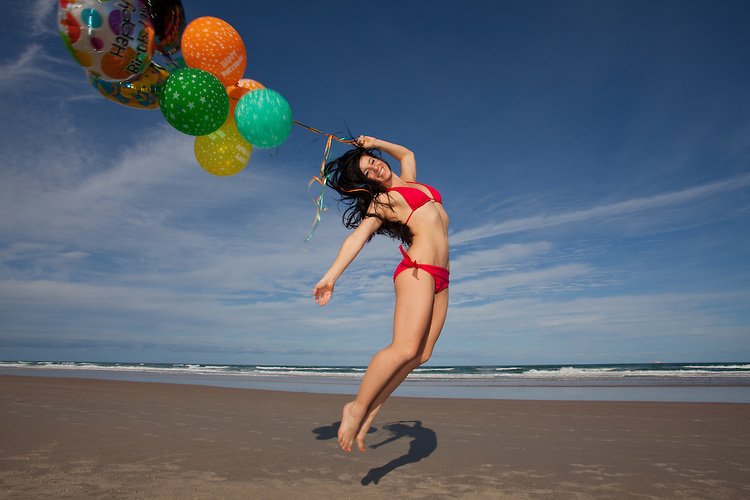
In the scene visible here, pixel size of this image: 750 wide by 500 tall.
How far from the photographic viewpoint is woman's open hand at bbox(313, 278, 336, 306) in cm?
254

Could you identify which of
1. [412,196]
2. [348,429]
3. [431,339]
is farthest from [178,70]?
[348,429]

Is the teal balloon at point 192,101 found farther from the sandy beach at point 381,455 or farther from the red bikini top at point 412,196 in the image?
the sandy beach at point 381,455

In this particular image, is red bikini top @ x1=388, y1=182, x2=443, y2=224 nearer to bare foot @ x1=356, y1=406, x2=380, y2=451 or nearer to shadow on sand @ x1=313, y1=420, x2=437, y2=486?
bare foot @ x1=356, y1=406, x2=380, y2=451

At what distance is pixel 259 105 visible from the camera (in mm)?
4074

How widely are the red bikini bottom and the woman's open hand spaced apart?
46cm

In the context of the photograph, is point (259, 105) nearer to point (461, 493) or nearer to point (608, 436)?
point (461, 493)

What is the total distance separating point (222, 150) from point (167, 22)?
1.25 meters

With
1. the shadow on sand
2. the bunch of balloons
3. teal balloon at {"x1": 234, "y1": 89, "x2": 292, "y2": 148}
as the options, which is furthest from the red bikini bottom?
the bunch of balloons

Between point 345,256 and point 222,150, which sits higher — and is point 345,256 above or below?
below

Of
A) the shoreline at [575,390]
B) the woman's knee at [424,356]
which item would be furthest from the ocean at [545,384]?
the woman's knee at [424,356]

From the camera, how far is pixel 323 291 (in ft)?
8.37

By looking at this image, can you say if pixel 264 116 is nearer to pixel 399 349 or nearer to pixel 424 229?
pixel 424 229

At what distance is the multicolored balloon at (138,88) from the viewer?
4.04 m

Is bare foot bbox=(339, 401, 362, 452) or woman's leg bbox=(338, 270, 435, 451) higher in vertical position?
woman's leg bbox=(338, 270, 435, 451)
